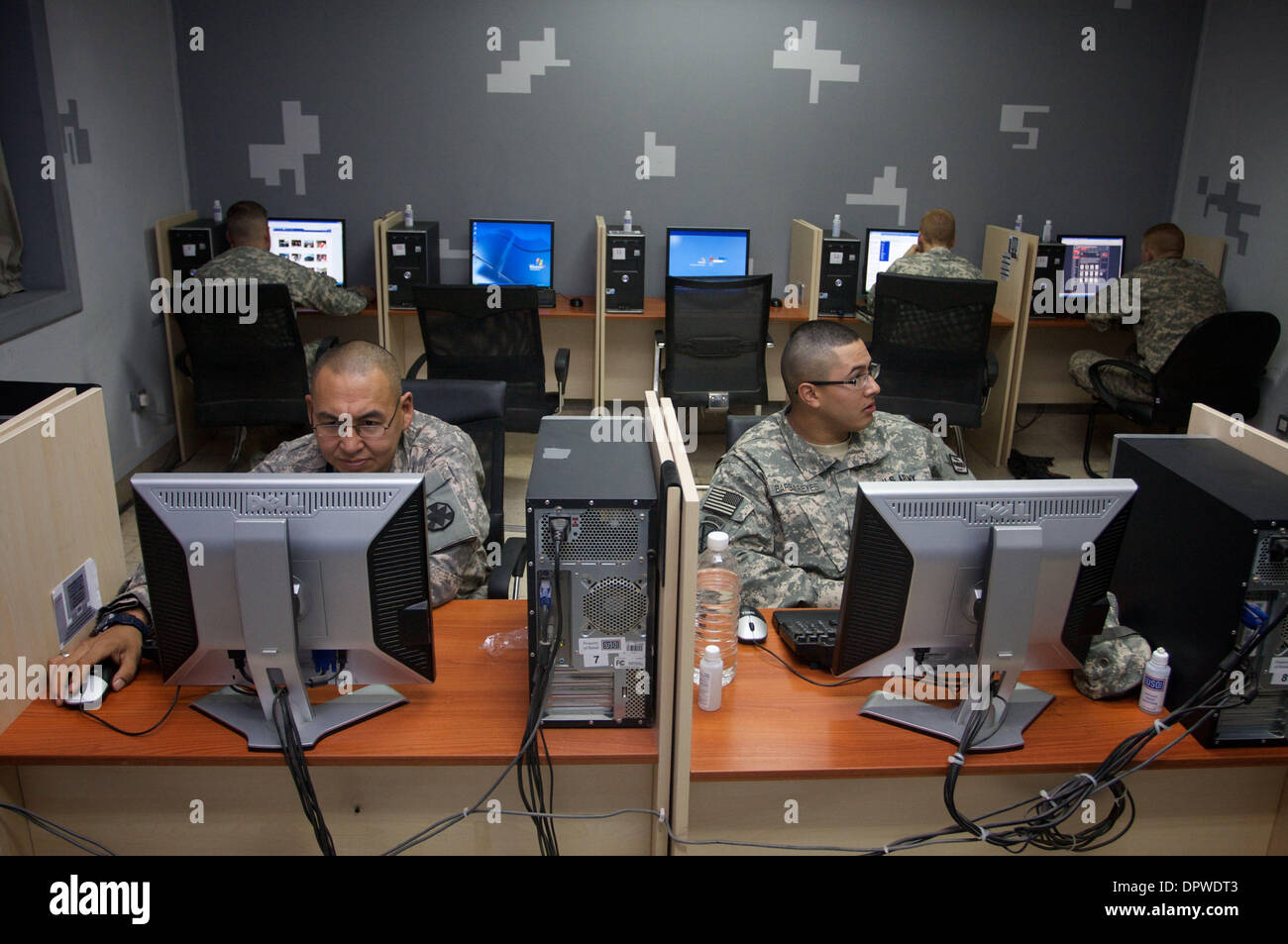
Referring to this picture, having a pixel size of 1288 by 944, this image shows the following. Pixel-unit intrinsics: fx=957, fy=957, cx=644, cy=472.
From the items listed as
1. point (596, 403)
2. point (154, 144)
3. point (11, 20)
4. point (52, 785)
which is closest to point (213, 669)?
point (52, 785)

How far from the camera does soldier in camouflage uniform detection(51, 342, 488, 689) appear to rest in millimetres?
1951

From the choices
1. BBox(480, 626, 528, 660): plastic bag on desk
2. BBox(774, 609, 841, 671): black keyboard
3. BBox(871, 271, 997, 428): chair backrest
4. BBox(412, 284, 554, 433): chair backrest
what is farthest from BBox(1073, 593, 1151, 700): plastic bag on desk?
BBox(412, 284, 554, 433): chair backrest

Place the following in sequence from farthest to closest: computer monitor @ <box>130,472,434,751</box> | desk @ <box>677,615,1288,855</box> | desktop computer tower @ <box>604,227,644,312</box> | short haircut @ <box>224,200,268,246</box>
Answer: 1. desktop computer tower @ <box>604,227,644,312</box>
2. short haircut @ <box>224,200,268,246</box>
3. desk @ <box>677,615,1288,855</box>
4. computer monitor @ <box>130,472,434,751</box>

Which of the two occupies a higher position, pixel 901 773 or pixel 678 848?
pixel 901 773

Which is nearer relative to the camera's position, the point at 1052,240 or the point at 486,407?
the point at 486,407

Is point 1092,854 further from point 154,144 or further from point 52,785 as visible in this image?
point 154,144

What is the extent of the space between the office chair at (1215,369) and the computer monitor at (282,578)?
3.21m

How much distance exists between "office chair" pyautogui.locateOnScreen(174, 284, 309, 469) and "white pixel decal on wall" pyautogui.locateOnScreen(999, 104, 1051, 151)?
3901 millimetres

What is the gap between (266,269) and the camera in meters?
4.30

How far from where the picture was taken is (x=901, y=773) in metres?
1.54

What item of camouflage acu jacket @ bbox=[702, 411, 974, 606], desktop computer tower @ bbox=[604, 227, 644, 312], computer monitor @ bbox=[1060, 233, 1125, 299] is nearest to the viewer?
camouflage acu jacket @ bbox=[702, 411, 974, 606]

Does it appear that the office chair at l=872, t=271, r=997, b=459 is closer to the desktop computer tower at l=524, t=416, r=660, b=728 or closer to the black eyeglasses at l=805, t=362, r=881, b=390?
the black eyeglasses at l=805, t=362, r=881, b=390

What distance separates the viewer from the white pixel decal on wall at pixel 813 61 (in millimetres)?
5078

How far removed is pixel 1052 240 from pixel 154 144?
4.77 metres
